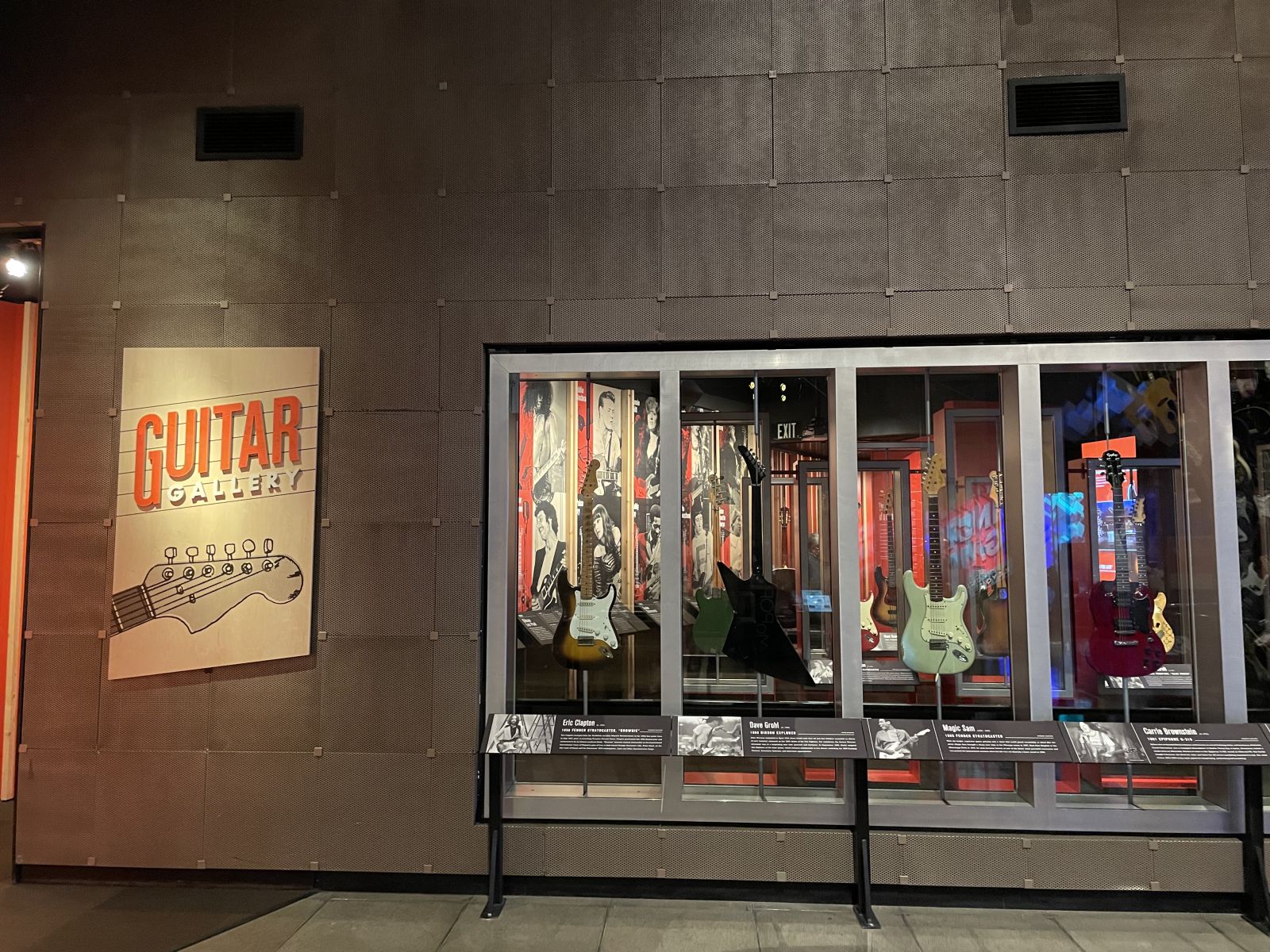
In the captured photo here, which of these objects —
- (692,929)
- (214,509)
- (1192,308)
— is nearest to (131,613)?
(214,509)

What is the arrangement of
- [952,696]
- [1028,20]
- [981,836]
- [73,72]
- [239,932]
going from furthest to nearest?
[952,696]
[73,72]
[1028,20]
[981,836]
[239,932]

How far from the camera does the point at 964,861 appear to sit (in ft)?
9.95

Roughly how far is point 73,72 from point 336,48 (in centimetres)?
132

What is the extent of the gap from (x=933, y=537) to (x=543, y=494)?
2149 mm

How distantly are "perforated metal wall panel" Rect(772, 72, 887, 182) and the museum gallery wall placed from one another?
1 cm

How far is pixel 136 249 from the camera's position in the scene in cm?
343

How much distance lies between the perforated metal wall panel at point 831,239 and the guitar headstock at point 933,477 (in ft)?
2.83

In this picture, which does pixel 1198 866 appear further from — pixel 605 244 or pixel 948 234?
pixel 605 244

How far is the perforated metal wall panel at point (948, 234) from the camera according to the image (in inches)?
126

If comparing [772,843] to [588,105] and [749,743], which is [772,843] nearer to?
[749,743]

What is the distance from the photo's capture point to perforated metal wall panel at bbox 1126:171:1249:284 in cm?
315

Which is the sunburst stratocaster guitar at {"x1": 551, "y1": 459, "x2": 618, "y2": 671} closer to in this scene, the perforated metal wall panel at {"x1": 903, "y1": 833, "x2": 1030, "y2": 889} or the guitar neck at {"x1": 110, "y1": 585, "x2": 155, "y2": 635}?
the perforated metal wall panel at {"x1": 903, "y1": 833, "x2": 1030, "y2": 889}

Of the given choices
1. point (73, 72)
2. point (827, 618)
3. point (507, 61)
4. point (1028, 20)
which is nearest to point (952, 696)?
point (827, 618)

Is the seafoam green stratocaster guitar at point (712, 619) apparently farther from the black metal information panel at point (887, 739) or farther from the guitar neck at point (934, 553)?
the guitar neck at point (934, 553)
